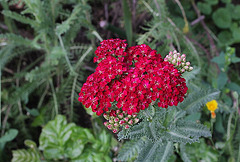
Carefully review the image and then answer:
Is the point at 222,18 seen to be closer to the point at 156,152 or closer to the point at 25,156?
the point at 156,152

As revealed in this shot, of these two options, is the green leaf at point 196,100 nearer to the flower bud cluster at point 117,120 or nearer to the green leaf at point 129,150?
the green leaf at point 129,150

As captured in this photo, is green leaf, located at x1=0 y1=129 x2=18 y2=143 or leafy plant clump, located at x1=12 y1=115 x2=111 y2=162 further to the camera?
green leaf, located at x1=0 y1=129 x2=18 y2=143

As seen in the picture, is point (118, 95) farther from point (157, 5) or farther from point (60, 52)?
point (157, 5)

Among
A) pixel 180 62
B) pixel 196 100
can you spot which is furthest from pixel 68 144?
pixel 180 62

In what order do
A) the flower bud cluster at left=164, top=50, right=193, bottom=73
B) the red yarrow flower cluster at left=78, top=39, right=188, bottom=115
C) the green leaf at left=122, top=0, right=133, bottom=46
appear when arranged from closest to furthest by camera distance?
the red yarrow flower cluster at left=78, top=39, right=188, bottom=115 → the flower bud cluster at left=164, top=50, right=193, bottom=73 → the green leaf at left=122, top=0, right=133, bottom=46

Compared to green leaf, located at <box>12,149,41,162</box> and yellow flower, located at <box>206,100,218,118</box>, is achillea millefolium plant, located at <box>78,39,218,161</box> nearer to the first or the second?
yellow flower, located at <box>206,100,218,118</box>

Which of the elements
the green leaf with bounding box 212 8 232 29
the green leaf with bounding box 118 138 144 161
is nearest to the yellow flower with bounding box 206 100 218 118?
the green leaf with bounding box 118 138 144 161

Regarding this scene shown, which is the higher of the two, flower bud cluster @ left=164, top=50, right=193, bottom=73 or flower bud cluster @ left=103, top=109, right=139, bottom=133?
flower bud cluster @ left=164, top=50, right=193, bottom=73

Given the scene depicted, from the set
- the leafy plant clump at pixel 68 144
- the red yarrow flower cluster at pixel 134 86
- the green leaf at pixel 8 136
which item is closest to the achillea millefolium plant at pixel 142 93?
the red yarrow flower cluster at pixel 134 86
